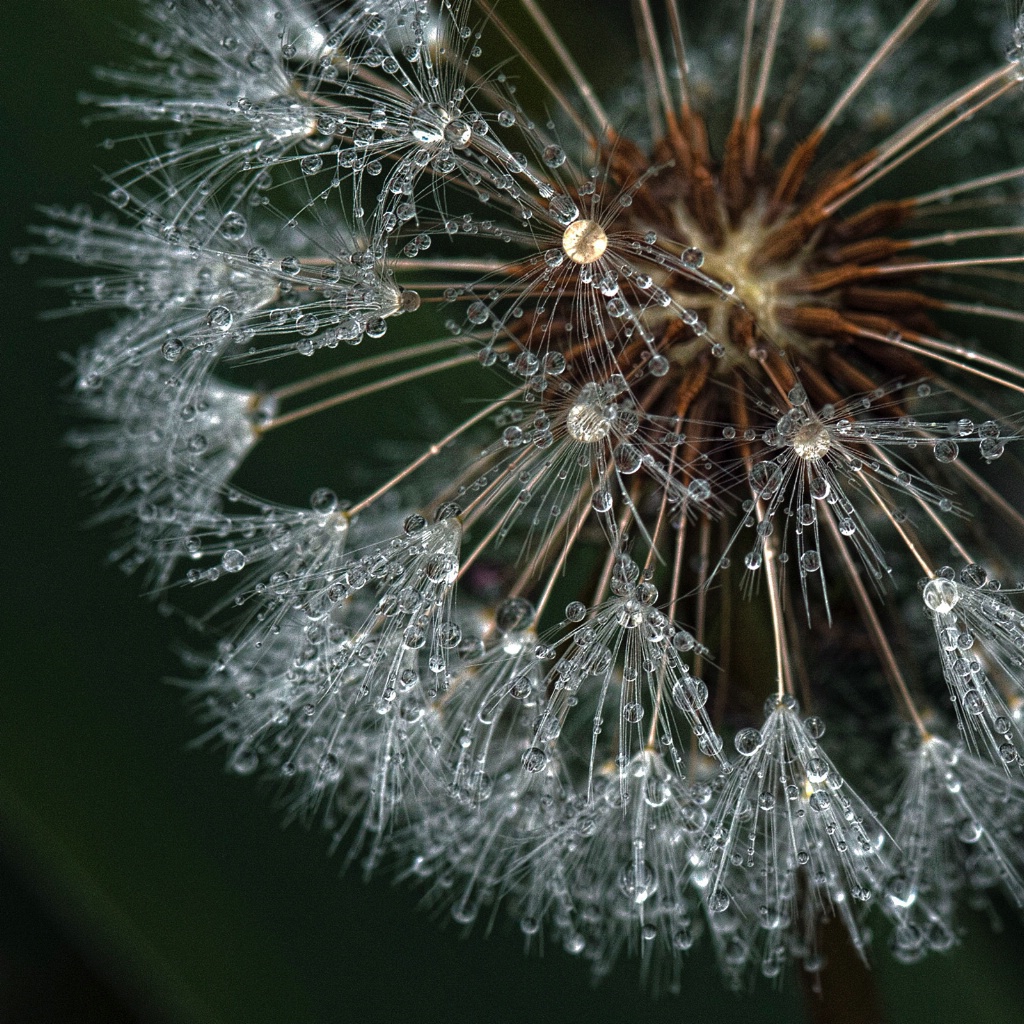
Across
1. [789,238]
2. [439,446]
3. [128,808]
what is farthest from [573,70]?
[128,808]

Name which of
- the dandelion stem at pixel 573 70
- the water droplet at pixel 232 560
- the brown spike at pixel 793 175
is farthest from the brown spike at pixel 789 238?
the water droplet at pixel 232 560

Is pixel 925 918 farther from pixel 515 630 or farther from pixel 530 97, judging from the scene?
pixel 530 97

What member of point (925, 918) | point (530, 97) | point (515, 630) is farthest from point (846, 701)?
point (530, 97)

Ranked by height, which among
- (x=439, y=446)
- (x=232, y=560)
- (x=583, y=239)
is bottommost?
(x=232, y=560)

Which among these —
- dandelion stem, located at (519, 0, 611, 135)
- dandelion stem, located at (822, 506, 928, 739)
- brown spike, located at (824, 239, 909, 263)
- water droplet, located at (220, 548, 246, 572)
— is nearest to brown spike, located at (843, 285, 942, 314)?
brown spike, located at (824, 239, 909, 263)

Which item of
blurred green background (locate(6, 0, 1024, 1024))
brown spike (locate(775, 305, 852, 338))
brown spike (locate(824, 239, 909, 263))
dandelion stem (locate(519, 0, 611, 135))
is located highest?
dandelion stem (locate(519, 0, 611, 135))

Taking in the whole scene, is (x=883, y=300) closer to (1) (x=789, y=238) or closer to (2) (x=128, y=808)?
(1) (x=789, y=238)

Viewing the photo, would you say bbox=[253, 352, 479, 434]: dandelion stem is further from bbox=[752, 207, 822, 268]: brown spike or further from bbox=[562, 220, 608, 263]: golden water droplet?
bbox=[752, 207, 822, 268]: brown spike

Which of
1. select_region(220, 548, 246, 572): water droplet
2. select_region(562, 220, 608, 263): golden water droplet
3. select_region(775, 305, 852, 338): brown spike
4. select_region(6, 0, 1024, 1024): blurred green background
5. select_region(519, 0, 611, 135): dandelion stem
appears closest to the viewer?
select_region(562, 220, 608, 263): golden water droplet
